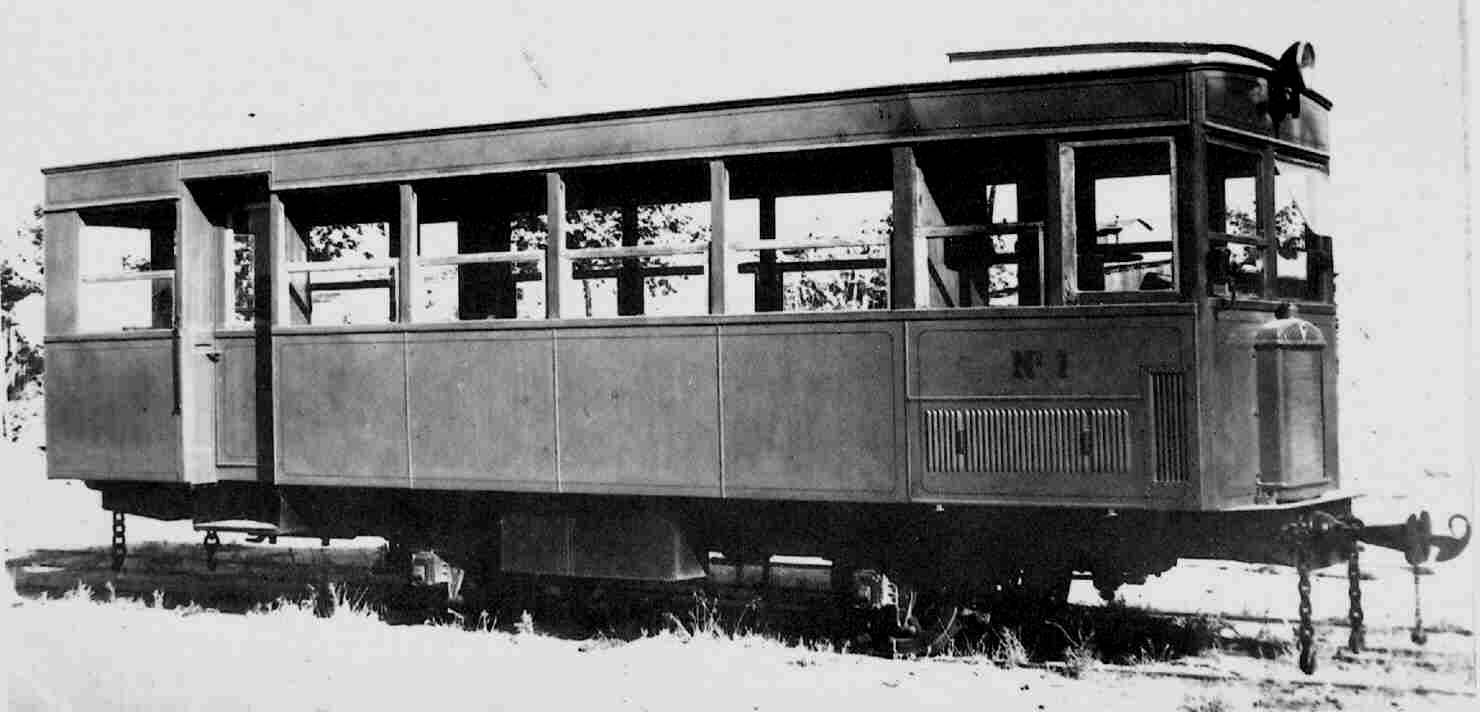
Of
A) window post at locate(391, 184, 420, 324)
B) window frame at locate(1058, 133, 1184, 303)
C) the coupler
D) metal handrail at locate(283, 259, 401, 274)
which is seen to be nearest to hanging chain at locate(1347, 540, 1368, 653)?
the coupler

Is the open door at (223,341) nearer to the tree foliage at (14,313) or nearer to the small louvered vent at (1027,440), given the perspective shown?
the small louvered vent at (1027,440)

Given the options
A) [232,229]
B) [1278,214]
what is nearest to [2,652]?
[232,229]

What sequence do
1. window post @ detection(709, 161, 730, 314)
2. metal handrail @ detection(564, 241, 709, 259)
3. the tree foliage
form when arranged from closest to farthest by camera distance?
1. window post @ detection(709, 161, 730, 314)
2. metal handrail @ detection(564, 241, 709, 259)
3. the tree foliage

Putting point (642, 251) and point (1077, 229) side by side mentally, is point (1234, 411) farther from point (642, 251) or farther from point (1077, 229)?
point (642, 251)

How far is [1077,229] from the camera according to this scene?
6812 millimetres

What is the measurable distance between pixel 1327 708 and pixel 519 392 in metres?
4.57

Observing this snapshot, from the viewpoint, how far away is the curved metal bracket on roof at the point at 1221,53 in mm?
6617

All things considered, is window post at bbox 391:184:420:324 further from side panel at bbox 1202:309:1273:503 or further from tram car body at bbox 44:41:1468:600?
side panel at bbox 1202:309:1273:503

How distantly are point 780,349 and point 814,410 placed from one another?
0.38 metres

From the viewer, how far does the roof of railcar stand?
654 centimetres

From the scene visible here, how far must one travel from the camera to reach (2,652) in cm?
693

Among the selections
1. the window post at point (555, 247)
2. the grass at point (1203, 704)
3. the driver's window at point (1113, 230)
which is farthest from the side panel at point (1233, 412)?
the window post at point (555, 247)

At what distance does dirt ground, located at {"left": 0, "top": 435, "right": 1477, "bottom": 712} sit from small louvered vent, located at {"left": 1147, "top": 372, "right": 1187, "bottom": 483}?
40.1 inches

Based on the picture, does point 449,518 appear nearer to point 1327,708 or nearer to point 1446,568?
point 1327,708
